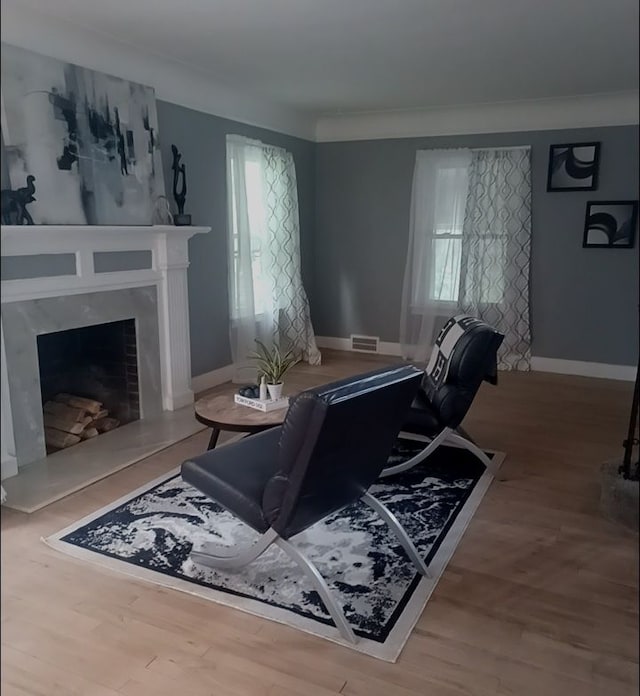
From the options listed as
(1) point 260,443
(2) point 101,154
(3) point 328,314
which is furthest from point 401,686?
(3) point 328,314

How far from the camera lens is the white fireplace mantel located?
2721 mm

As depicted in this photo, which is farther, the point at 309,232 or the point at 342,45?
the point at 309,232

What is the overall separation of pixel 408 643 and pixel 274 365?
1.59 m

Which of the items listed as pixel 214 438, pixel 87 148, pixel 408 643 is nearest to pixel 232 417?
pixel 214 438

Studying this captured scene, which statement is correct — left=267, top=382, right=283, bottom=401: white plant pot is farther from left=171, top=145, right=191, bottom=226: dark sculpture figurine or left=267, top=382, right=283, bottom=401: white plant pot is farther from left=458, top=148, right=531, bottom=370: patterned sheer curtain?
left=171, top=145, right=191, bottom=226: dark sculpture figurine

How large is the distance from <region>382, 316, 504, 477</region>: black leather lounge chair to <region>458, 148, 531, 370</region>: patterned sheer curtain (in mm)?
90

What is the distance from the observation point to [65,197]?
9.25ft

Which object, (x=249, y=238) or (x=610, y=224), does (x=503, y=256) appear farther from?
(x=249, y=238)

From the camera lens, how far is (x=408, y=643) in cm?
177

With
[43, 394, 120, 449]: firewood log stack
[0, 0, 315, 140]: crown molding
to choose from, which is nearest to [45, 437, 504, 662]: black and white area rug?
[43, 394, 120, 449]: firewood log stack

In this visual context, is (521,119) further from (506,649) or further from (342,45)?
(506,649)

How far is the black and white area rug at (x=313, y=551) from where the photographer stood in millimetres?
1894

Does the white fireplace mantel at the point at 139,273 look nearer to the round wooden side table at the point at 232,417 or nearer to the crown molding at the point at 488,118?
the round wooden side table at the point at 232,417

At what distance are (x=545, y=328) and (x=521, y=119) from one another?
2.95 feet
